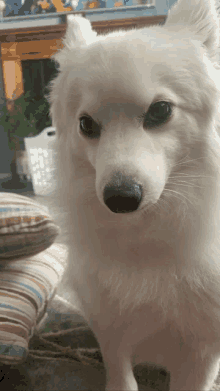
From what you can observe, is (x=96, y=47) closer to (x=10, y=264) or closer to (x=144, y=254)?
(x=144, y=254)

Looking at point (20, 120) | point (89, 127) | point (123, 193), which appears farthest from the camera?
point (20, 120)

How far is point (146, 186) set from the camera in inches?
22.5

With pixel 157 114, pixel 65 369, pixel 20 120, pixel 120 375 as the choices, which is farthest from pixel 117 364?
pixel 20 120

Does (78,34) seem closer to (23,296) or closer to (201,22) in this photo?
(201,22)

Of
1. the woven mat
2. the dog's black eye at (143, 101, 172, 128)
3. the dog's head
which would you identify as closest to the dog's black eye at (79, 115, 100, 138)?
the dog's head

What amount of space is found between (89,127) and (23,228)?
409mm

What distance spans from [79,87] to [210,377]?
82 cm

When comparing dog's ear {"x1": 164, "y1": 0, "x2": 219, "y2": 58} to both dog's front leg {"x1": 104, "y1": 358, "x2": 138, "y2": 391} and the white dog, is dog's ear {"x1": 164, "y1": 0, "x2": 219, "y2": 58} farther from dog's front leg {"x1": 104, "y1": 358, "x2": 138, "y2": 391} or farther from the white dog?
dog's front leg {"x1": 104, "y1": 358, "x2": 138, "y2": 391}

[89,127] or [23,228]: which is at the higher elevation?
[89,127]

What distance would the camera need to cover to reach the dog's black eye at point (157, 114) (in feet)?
2.06

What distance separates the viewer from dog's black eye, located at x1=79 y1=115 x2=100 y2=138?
2.23ft

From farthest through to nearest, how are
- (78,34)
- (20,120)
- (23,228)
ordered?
1. (20,120)
2. (23,228)
3. (78,34)

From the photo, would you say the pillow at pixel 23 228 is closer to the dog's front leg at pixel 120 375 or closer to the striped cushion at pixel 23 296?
the striped cushion at pixel 23 296

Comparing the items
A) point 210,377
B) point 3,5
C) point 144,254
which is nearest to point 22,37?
point 3,5
